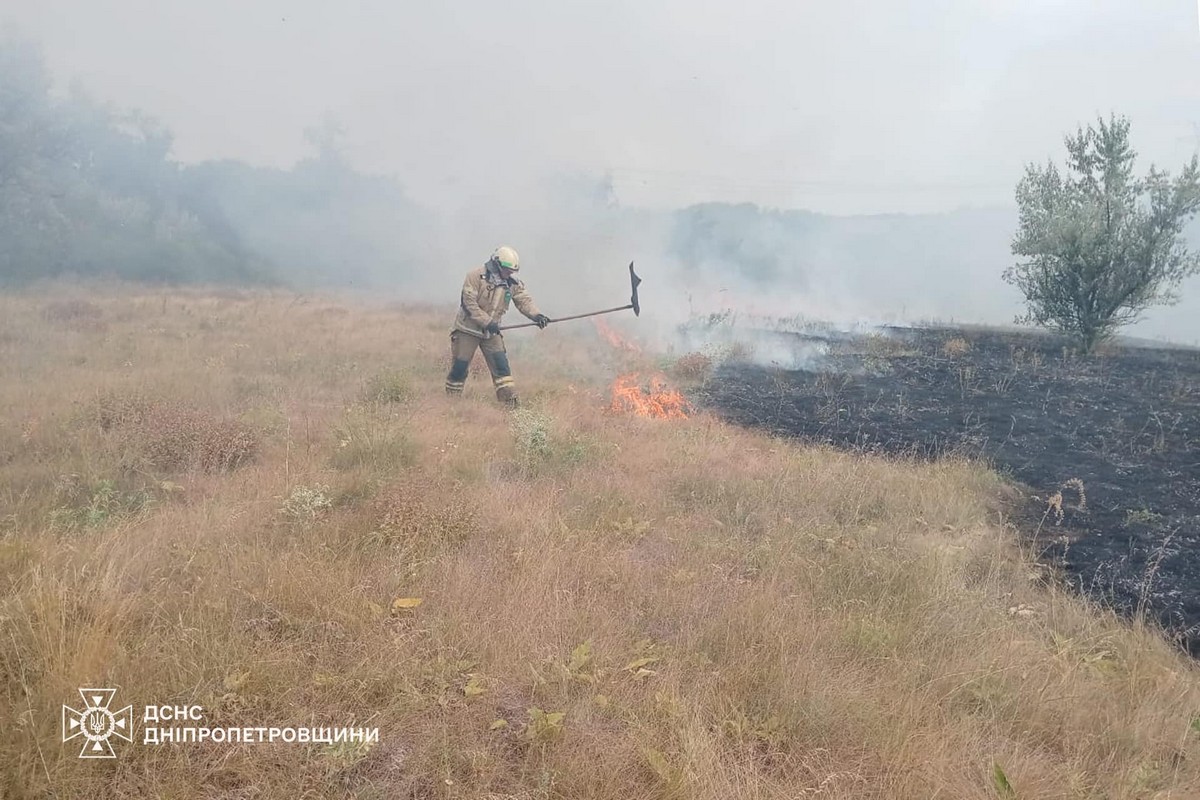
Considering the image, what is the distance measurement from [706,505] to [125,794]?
12.0 feet

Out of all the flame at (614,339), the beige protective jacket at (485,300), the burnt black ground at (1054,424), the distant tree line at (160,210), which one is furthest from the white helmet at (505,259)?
the distant tree line at (160,210)

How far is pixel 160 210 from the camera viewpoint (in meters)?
25.3

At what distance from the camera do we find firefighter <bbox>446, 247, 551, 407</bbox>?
7.89m

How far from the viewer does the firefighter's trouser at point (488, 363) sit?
7871 millimetres

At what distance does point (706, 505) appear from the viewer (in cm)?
477

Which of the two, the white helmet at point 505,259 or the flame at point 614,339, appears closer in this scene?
the white helmet at point 505,259

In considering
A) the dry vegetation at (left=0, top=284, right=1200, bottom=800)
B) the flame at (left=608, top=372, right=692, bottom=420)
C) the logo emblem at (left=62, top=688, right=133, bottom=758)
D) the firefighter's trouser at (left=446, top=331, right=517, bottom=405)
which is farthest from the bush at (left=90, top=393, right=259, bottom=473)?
the flame at (left=608, top=372, right=692, bottom=420)

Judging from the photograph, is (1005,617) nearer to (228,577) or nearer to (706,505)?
(706,505)

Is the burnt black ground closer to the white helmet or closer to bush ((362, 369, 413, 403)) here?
the white helmet

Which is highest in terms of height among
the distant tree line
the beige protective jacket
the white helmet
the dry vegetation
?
the distant tree line

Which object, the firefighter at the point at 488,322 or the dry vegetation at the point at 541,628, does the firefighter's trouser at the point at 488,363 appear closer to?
the firefighter at the point at 488,322

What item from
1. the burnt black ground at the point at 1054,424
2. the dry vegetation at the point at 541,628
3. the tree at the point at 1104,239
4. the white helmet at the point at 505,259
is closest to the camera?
the dry vegetation at the point at 541,628

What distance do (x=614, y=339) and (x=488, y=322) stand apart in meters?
5.53

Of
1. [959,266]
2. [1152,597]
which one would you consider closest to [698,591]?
[1152,597]
